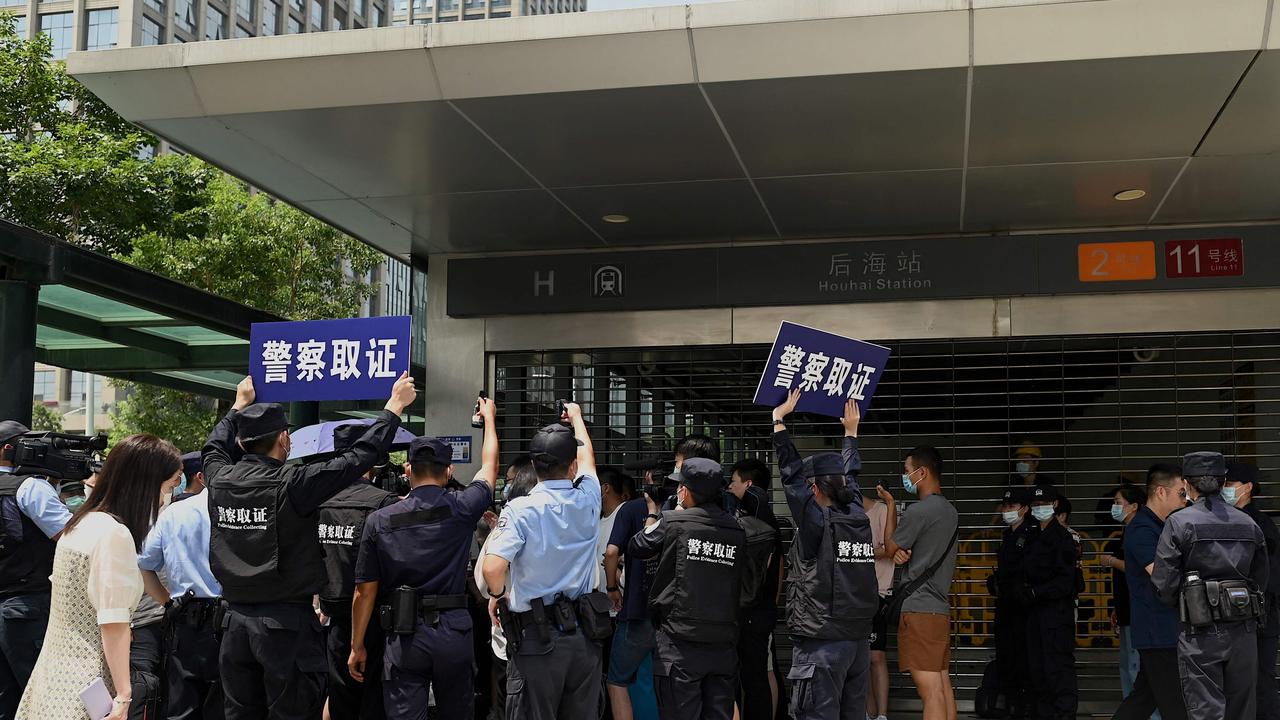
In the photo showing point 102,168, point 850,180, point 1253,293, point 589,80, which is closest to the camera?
point 589,80

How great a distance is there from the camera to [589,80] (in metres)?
6.21

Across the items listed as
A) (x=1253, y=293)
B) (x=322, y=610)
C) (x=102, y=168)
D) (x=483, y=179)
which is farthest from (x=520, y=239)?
(x=102, y=168)

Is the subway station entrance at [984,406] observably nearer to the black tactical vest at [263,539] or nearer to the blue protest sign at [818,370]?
the blue protest sign at [818,370]

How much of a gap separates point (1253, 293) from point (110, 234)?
1694cm

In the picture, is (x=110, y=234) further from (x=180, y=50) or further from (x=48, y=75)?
(x=180, y=50)

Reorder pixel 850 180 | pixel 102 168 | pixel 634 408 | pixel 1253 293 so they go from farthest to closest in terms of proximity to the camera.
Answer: pixel 102 168, pixel 634 408, pixel 1253 293, pixel 850 180

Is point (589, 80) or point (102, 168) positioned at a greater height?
point (102, 168)

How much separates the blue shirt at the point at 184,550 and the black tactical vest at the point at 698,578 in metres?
2.21

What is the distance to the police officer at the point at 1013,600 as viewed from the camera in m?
8.23

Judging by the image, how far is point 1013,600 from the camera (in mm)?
8297

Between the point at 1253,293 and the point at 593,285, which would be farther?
the point at 593,285

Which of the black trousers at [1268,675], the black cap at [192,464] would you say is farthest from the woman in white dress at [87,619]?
the black trousers at [1268,675]

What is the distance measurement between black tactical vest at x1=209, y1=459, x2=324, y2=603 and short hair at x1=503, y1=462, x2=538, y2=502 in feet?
4.17

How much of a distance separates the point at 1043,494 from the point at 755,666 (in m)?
2.53
